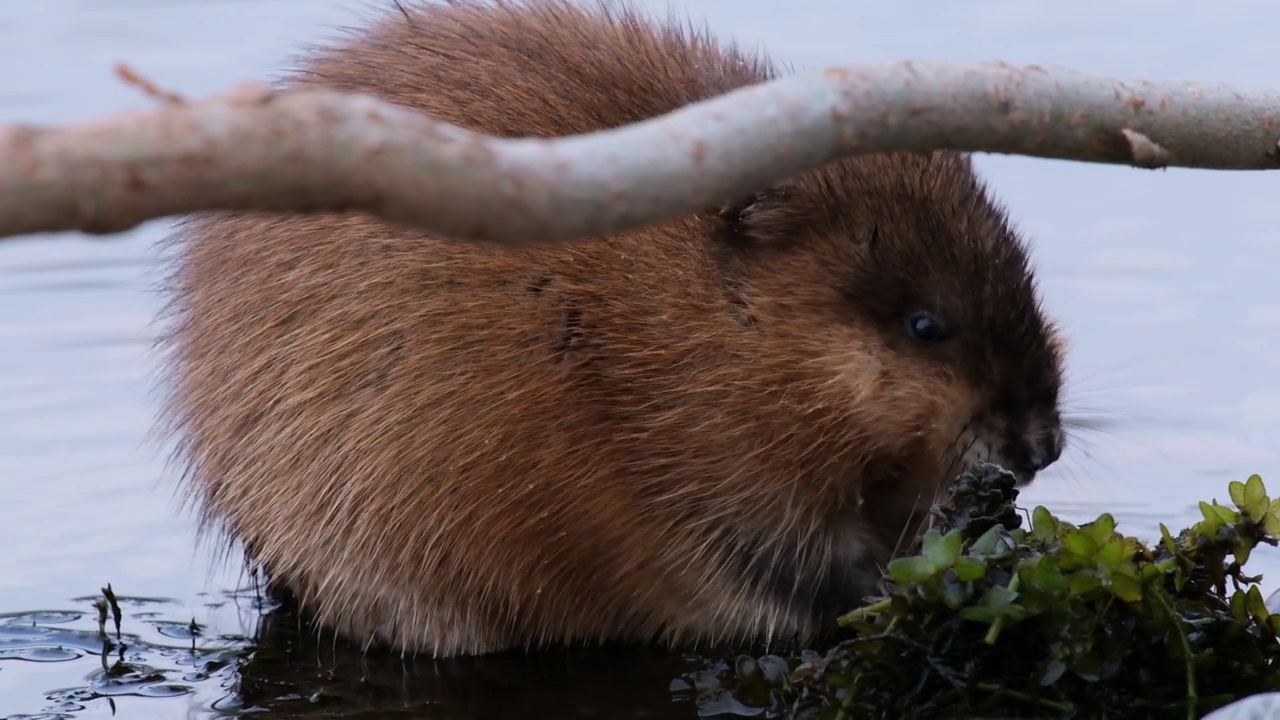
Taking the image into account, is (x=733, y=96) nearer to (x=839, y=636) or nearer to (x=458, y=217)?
(x=458, y=217)

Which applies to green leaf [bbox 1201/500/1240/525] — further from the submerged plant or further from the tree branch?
the tree branch

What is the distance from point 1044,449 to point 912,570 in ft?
A: 3.13

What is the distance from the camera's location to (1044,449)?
4.72 meters

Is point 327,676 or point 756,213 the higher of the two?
point 756,213

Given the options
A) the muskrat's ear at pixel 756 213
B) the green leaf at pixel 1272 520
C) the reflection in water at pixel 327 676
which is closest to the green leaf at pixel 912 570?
the reflection in water at pixel 327 676

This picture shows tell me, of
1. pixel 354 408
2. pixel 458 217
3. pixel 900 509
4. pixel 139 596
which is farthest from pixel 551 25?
pixel 458 217

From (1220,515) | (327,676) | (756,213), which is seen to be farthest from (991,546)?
(327,676)

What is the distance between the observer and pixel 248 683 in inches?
190

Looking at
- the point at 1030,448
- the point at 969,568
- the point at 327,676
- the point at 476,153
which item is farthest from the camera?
the point at 327,676

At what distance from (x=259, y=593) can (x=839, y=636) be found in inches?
67.3

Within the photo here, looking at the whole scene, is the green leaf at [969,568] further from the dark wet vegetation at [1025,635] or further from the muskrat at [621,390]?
the muskrat at [621,390]

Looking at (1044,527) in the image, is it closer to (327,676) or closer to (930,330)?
(930,330)

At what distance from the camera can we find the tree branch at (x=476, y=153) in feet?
7.73

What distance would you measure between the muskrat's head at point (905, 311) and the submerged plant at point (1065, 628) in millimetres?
624
